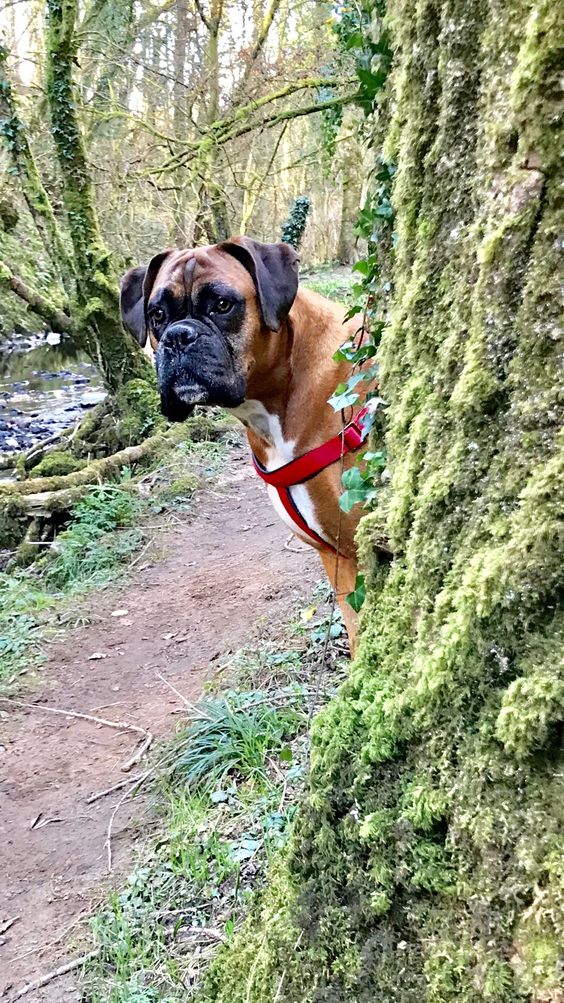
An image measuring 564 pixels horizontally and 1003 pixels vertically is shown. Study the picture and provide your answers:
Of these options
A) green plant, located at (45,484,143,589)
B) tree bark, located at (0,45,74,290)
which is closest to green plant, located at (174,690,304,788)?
green plant, located at (45,484,143,589)

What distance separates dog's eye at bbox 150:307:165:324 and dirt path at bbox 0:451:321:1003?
2067mm

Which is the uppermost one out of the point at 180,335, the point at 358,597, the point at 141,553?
the point at 180,335

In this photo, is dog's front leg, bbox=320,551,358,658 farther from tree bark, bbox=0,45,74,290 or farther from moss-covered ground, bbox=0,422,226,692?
tree bark, bbox=0,45,74,290

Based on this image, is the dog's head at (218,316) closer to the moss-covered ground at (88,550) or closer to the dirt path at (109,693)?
the dirt path at (109,693)

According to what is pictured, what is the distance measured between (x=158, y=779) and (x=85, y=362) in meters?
18.0

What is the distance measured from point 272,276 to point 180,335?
45 centimetres

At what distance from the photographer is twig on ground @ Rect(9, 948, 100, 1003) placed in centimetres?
230

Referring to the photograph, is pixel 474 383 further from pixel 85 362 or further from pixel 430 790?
pixel 85 362

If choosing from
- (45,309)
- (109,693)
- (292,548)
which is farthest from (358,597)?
(45,309)

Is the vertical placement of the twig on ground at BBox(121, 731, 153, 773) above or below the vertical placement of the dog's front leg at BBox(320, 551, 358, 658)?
below

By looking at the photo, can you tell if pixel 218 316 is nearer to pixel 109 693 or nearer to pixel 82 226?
pixel 109 693

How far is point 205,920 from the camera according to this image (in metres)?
2.24

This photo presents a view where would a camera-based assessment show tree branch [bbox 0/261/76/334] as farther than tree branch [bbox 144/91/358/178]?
Yes

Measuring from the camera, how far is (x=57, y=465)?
852cm
